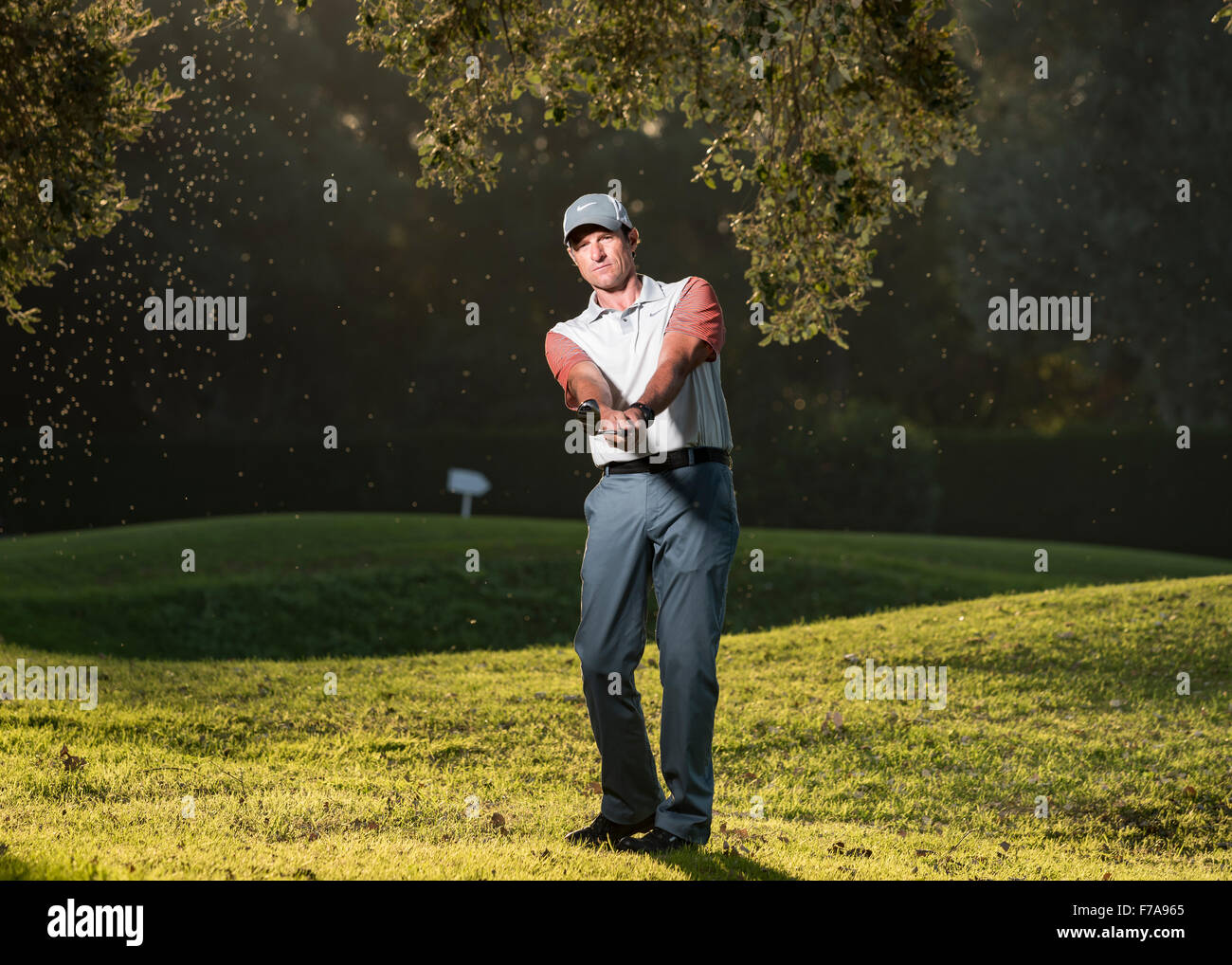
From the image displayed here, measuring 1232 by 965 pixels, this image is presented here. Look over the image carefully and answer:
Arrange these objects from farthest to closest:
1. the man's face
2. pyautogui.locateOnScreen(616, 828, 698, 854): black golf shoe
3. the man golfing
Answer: the man's face → pyautogui.locateOnScreen(616, 828, 698, 854): black golf shoe → the man golfing

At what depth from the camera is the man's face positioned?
15.6 ft

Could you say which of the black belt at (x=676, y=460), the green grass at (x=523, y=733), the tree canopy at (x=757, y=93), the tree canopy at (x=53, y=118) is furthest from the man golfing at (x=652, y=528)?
the tree canopy at (x=53, y=118)

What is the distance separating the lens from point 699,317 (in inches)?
181

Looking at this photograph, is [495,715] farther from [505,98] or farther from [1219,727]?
[1219,727]

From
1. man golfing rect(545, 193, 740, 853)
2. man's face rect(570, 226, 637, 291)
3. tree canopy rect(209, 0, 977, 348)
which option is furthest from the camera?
tree canopy rect(209, 0, 977, 348)

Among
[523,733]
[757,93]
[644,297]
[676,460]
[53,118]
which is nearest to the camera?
[676,460]

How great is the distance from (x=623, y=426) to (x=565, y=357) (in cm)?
58

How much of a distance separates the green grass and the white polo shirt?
1.60 meters

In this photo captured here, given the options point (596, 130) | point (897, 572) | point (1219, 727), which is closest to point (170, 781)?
point (1219, 727)

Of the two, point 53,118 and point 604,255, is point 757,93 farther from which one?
point 53,118

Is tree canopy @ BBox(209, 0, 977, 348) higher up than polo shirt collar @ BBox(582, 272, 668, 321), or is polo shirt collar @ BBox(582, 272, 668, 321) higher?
tree canopy @ BBox(209, 0, 977, 348)

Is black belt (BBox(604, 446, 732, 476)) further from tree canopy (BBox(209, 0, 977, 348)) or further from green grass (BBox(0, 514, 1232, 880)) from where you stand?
tree canopy (BBox(209, 0, 977, 348))

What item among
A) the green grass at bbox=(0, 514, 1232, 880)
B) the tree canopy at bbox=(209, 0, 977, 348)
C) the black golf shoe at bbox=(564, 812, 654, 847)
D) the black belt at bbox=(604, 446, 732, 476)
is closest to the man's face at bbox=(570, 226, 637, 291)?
the black belt at bbox=(604, 446, 732, 476)

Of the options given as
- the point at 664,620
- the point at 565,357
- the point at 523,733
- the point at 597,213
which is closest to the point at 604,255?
the point at 597,213
